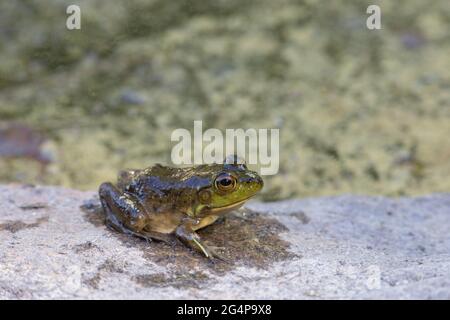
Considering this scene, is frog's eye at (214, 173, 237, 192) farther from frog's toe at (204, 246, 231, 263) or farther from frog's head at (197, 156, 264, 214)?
frog's toe at (204, 246, 231, 263)

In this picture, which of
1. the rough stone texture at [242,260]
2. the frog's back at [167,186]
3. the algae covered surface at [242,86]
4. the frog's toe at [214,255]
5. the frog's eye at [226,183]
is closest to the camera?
the rough stone texture at [242,260]

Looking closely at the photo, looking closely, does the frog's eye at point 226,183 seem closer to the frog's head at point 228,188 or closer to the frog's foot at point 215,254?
the frog's head at point 228,188

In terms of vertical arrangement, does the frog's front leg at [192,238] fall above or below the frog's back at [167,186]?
below

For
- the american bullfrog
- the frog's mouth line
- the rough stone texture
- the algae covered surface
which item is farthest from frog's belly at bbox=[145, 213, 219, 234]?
the algae covered surface

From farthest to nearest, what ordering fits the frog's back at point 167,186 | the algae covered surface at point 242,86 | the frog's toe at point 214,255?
the algae covered surface at point 242,86, the frog's back at point 167,186, the frog's toe at point 214,255

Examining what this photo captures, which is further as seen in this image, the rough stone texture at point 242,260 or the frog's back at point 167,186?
the frog's back at point 167,186

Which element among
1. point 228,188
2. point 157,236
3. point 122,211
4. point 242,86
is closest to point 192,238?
point 157,236

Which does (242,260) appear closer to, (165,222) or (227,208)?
(227,208)

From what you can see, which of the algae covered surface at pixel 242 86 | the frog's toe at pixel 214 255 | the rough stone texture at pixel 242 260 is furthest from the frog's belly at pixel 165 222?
the algae covered surface at pixel 242 86
